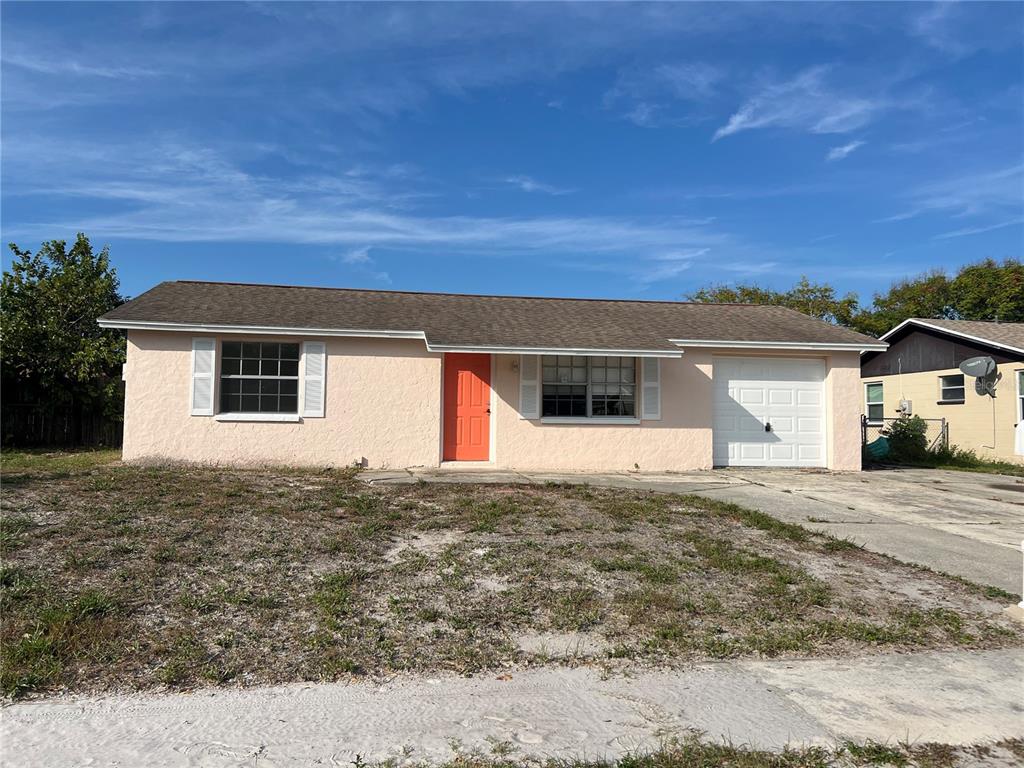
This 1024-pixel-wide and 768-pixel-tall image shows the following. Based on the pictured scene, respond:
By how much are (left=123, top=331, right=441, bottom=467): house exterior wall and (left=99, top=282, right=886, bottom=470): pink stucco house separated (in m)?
0.03

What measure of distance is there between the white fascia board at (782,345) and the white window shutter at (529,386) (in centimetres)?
277

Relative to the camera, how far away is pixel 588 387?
1322 centimetres

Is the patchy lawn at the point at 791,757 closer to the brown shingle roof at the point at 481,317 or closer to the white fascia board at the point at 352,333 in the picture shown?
the white fascia board at the point at 352,333

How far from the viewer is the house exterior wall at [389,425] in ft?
39.5

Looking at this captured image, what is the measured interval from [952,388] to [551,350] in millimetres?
12576

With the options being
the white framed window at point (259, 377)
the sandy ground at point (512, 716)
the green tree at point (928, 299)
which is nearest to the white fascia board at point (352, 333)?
the white framed window at point (259, 377)

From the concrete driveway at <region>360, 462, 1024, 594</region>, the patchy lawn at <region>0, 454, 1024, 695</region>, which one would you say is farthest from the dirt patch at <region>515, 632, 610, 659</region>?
the concrete driveway at <region>360, 462, 1024, 594</region>

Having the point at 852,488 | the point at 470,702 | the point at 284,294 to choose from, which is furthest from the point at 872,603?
the point at 284,294

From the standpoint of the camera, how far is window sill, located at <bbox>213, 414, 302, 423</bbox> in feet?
39.9

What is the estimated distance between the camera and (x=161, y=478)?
9844 millimetres

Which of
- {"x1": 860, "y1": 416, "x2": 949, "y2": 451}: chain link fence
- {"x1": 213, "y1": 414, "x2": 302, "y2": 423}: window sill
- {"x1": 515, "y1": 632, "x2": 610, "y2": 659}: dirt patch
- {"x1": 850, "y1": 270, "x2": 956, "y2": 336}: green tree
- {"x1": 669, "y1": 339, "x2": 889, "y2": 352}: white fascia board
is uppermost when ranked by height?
{"x1": 850, "y1": 270, "x2": 956, "y2": 336}: green tree

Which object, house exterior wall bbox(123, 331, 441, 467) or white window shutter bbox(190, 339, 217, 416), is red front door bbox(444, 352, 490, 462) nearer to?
house exterior wall bbox(123, 331, 441, 467)

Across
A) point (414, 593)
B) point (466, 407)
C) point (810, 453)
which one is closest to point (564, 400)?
point (466, 407)

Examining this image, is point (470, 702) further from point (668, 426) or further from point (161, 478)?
point (668, 426)
